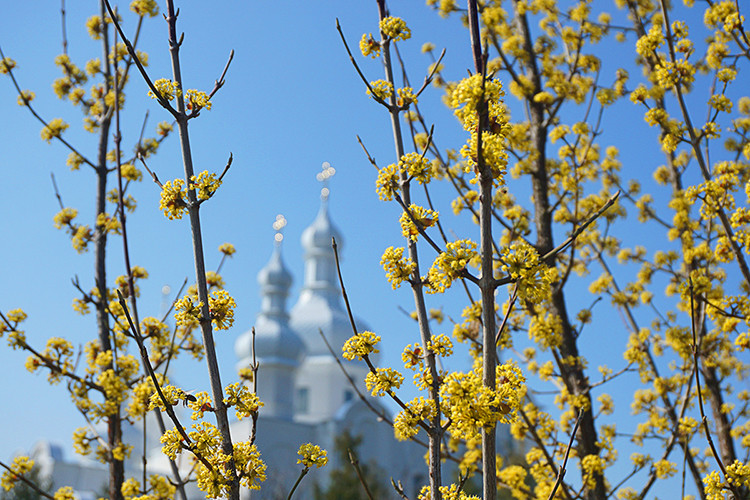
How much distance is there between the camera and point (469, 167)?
2.23 m

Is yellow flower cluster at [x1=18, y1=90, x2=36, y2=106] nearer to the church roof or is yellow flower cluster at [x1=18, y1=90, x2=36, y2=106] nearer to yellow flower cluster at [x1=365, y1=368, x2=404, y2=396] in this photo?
yellow flower cluster at [x1=365, y1=368, x2=404, y2=396]

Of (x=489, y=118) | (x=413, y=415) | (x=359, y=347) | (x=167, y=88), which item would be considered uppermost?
(x=167, y=88)

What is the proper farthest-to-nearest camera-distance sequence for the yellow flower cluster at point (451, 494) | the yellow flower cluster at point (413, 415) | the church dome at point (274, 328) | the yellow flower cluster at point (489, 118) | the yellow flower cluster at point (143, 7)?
the church dome at point (274, 328) → the yellow flower cluster at point (143, 7) → the yellow flower cluster at point (413, 415) → the yellow flower cluster at point (451, 494) → the yellow flower cluster at point (489, 118)

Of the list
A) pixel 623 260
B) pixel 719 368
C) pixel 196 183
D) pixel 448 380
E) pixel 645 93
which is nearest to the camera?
pixel 448 380

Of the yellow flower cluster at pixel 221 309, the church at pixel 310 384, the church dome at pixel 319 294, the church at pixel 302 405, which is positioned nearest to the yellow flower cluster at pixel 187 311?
the yellow flower cluster at pixel 221 309

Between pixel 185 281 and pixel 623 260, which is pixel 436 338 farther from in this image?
pixel 623 260

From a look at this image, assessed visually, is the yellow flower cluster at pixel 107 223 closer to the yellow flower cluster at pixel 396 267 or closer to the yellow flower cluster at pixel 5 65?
the yellow flower cluster at pixel 5 65

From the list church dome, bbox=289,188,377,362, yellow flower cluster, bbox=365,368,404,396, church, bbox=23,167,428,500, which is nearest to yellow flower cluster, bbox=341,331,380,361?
yellow flower cluster, bbox=365,368,404,396

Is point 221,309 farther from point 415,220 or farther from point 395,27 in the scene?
point 395,27

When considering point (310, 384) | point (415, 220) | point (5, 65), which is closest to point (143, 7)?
point (5, 65)

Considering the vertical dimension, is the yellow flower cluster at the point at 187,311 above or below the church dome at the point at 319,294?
below

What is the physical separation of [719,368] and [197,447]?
5.38 m

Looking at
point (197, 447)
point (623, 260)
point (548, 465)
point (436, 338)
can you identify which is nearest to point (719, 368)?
point (623, 260)

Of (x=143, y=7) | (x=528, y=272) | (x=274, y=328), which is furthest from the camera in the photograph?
(x=274, y=328)
